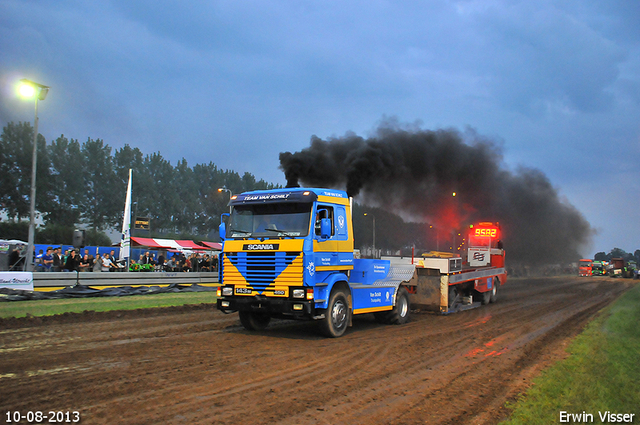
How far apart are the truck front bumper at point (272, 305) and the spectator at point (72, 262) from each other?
1146 centimetres

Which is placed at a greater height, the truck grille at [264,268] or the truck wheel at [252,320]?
the truck grille at [264,268]

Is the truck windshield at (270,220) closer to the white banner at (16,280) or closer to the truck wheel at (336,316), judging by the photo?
the truck wheel at (336,316)

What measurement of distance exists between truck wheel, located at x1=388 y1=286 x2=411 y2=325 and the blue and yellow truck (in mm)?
1497

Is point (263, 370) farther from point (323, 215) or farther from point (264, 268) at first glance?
point (323, 215)

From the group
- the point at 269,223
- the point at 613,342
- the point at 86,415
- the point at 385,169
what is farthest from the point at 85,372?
the point at 385,169

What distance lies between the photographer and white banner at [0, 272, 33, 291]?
1510 cm

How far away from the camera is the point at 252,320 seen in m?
10.7

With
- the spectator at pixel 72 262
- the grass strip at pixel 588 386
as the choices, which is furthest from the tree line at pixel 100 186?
the grass strip at pixel 588 386

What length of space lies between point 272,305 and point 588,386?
221 inches

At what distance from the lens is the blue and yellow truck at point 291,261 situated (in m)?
9.15

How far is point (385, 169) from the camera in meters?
24.2

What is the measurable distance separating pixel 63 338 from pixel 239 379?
15.7 feet

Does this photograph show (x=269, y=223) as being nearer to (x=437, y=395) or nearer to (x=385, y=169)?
(x=437, y=395)

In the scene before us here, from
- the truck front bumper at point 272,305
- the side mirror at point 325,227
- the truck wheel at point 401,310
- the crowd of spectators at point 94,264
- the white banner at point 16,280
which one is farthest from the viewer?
the crowd of spectators at point 94,264
